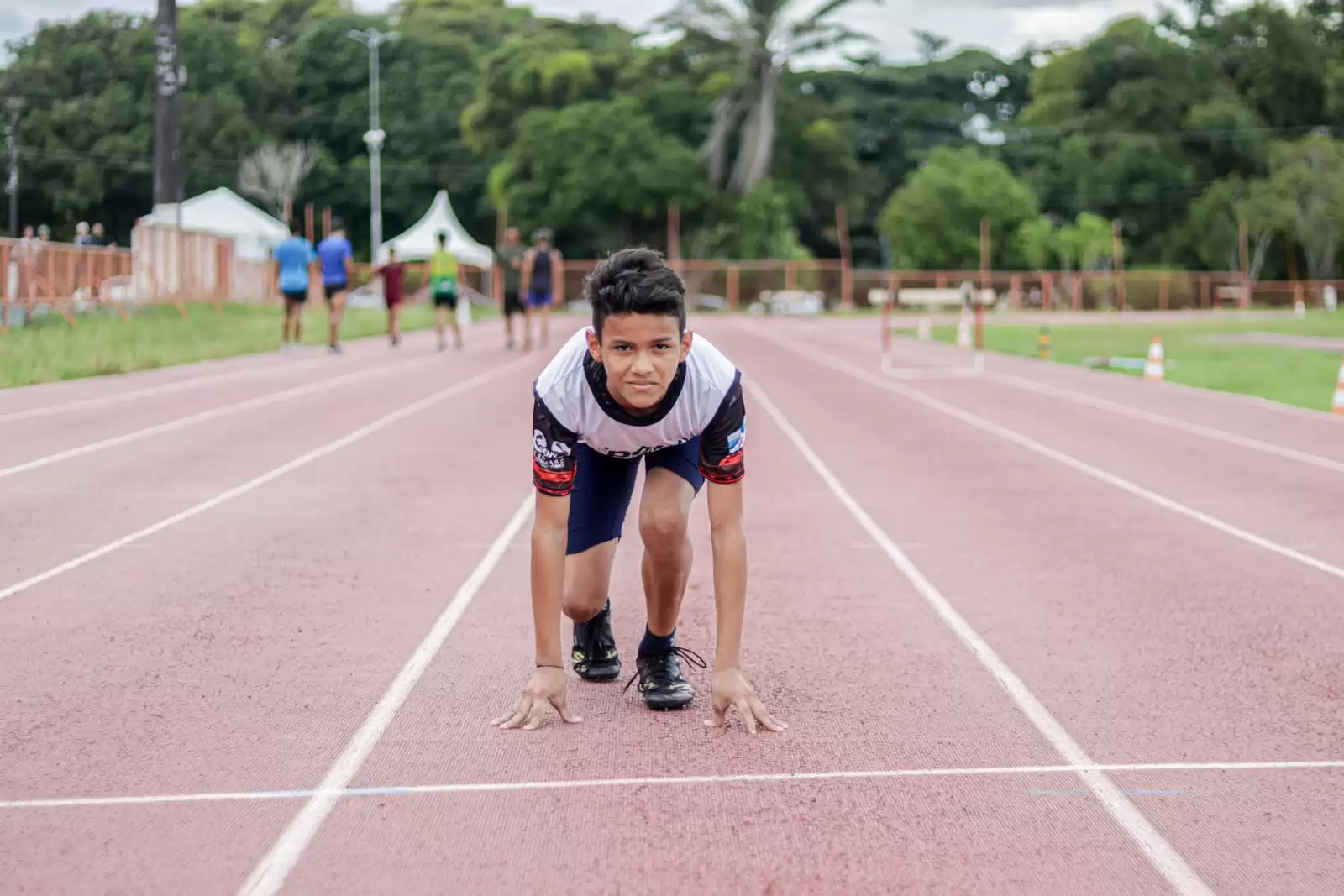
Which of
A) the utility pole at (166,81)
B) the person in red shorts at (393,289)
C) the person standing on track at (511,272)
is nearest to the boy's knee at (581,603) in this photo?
the person standing on track at (511,272)

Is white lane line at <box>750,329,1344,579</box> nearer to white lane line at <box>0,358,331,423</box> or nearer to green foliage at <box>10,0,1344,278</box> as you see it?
white lane line at <box>0,358,331,423</box>

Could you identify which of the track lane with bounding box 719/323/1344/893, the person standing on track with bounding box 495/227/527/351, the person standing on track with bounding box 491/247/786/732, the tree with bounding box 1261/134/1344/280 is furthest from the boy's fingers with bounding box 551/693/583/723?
the tree with bounding box 1261/134/1344/280

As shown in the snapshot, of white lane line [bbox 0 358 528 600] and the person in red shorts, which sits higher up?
the person in red shorts

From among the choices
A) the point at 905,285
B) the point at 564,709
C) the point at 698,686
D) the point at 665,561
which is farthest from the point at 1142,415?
the point at 905,285

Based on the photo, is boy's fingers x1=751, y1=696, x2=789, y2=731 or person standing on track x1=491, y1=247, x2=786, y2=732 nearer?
person standing on track x1=491, y1=247, x2=786, y2=732

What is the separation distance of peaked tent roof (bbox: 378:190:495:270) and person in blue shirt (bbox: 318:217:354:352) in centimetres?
2812

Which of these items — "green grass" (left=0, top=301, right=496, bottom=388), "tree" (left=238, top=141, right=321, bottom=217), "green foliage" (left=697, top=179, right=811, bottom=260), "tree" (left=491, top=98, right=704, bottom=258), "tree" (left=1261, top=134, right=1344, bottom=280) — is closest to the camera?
"green grass" (left=0, top=301, right=496, bottom=388)

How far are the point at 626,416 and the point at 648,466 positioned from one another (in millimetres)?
578

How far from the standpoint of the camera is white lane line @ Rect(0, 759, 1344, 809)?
14.3ft

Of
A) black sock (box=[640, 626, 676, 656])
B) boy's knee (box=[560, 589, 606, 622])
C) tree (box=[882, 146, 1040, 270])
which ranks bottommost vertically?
black sock (box=[640, 626, 676, 656])

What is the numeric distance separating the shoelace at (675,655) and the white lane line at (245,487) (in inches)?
122

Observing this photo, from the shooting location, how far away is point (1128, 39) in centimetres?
8450

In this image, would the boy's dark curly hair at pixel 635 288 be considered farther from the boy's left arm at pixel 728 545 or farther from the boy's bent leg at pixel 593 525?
the boy's bent leg at pixel 593 525

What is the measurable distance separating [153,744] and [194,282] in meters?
32.2
